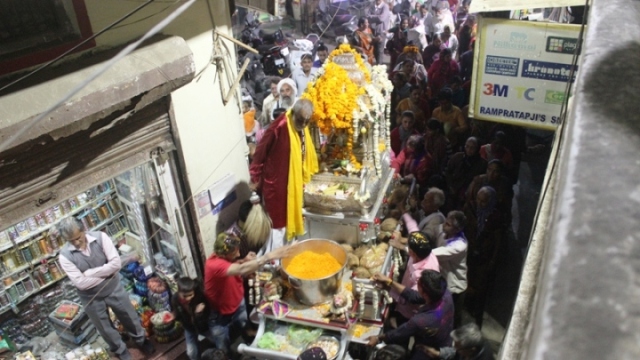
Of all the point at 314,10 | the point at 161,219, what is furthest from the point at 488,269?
the point at 314,10

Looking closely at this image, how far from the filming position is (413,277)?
5.44 meters

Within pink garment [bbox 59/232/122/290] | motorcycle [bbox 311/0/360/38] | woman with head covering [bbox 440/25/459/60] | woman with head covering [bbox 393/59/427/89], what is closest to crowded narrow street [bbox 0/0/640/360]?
pink garment [bbox 59/232/122/290]

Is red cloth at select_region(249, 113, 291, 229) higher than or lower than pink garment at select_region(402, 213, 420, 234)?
higher

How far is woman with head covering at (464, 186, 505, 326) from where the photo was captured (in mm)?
6230

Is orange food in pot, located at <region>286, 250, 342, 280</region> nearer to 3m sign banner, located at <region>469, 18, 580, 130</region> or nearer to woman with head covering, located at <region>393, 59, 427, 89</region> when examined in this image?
3m sign banner, located at <region>469, 18, 580, 130</region>

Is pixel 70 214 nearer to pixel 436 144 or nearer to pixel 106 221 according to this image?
pixel 106 221

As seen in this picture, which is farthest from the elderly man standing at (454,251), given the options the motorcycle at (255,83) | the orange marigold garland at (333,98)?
the motorcycle at (255,83)

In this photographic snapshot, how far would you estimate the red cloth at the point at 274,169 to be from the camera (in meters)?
5.97

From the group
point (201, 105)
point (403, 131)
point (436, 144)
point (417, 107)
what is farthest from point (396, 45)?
point (201, 105)

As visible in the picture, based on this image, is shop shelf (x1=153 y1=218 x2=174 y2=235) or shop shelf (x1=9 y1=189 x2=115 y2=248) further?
shop shelf (x1=9 y1=189 x2=115 y2=248)

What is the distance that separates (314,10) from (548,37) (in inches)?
613

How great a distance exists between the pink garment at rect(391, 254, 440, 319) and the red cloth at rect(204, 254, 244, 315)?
5.56 ft

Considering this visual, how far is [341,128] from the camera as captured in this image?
6.18m

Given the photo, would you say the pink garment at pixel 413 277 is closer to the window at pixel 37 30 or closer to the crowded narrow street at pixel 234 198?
the crowded narrow street at pixel 234 198
